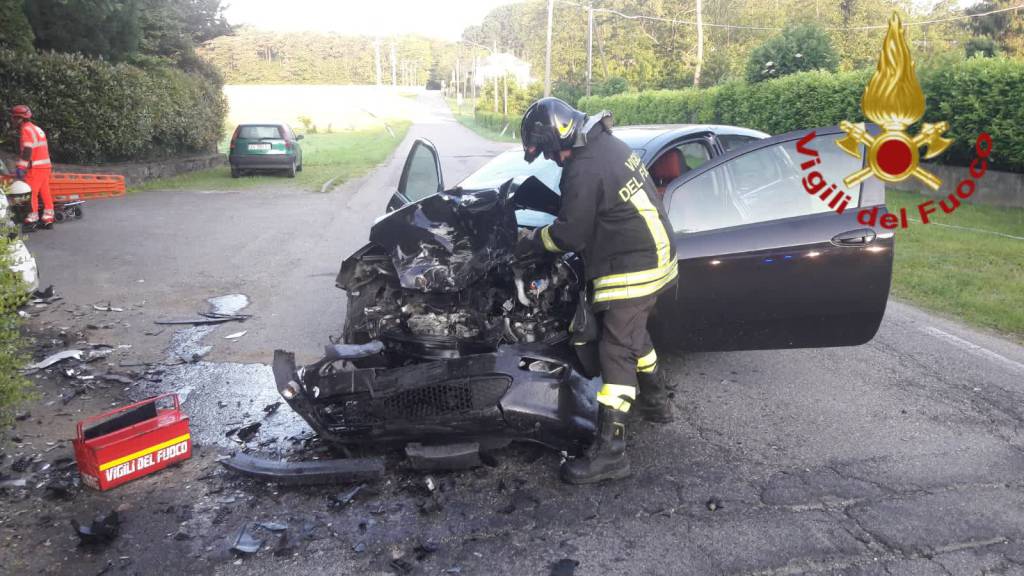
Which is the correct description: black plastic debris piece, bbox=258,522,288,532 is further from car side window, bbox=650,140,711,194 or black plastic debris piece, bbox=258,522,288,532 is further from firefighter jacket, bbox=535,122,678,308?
car side window, bbox=650,140,711,194

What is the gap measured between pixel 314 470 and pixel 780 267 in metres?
2.69

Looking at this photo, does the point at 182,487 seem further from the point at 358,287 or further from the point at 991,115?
the point at 991,115

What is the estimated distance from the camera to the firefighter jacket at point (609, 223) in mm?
3475

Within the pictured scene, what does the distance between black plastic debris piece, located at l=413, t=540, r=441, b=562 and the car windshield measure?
2661 millimetres

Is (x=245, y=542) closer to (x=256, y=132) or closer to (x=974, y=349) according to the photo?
(x=974, y=349)

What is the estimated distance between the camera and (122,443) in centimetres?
345

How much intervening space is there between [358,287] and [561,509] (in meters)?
1.76

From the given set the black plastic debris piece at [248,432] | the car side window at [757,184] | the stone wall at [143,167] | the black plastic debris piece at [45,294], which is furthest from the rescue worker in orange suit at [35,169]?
the car side window at [757,184]

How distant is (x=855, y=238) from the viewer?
3.99m

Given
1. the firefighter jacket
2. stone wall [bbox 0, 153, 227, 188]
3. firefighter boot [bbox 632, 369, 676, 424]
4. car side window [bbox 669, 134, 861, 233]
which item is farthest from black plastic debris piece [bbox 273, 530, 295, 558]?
stone wall [bbox 0, 153, 227, 188]

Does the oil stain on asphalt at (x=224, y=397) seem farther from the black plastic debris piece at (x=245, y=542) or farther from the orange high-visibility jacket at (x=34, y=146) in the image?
the orange high-visibility jacket at (x=34, y=146)

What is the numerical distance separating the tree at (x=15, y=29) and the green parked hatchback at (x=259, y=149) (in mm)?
5107

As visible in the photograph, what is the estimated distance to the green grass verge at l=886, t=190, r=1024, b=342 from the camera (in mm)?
6524

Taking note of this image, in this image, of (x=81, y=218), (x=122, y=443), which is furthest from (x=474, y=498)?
(x=81, y=218)
